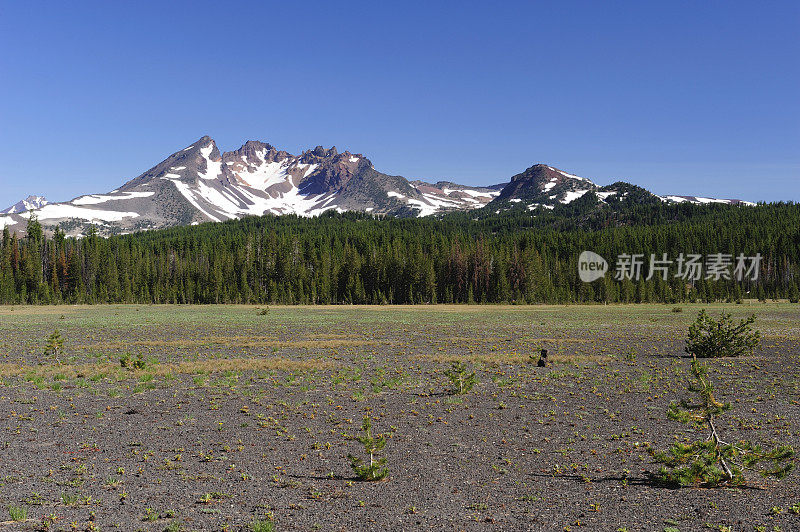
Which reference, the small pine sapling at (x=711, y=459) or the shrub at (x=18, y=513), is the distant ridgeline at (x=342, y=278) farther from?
the shrub at (x=18, y=513)

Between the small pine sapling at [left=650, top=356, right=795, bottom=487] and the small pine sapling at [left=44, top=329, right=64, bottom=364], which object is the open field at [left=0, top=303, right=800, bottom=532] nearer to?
the small pine sapling at [left=650, top=356, right=795, bottom=487]

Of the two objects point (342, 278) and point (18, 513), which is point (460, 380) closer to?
point (18, 513)

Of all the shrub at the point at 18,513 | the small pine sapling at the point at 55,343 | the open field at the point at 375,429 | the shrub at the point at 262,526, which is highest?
the small pine sapling at the point at 55,343

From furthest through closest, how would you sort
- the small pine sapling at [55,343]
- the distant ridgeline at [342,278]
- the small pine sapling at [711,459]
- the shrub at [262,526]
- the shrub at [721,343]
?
the distant ridgeline at [342,278]
the shrub at [721,343]
the small pine sapling at [55,343]
the small pine sapling at [711,459]
the shrub at [262,526]

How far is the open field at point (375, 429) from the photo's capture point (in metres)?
9.68

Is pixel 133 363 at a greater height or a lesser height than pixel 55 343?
lesser

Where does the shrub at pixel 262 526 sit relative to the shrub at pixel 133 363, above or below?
below

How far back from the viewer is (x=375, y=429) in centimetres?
1596

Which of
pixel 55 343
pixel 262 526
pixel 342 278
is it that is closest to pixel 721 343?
pixel 262 526

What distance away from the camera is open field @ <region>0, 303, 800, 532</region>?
31.8ft

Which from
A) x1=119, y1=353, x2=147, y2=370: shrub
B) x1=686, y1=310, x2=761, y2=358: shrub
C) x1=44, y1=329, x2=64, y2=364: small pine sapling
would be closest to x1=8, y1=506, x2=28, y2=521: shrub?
x1=119, y1=353, x2=147, y2=370: shrub

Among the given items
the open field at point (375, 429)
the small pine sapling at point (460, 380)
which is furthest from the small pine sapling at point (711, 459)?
the small pine sapling at point (460, 380)

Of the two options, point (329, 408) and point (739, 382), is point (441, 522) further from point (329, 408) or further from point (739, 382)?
point (739, 382)

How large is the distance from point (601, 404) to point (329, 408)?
9.61 meters
